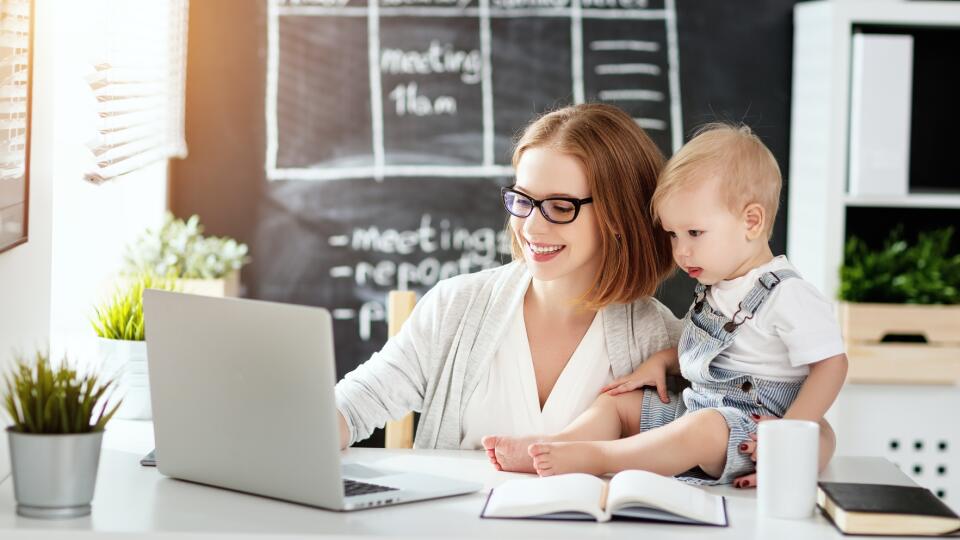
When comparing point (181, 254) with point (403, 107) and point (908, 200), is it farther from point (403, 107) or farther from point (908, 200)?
point (908, 200)

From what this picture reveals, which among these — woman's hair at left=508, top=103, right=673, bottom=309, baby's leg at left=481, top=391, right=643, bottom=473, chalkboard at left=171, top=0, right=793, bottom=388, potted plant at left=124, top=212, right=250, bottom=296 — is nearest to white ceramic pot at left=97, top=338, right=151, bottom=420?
baby's leg at left=481, top=391, right=643, bottom=473

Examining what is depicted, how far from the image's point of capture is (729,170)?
1.71 m

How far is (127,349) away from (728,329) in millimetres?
986


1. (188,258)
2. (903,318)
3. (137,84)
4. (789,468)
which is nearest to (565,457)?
(789,468)

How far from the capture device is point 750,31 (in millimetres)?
3355

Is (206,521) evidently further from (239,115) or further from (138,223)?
(239,115)

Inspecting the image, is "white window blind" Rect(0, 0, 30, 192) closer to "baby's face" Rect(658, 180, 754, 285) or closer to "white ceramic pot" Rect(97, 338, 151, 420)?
"white ceramic pot" Rect(97, 338, 151, 420)

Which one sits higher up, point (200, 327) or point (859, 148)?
point (859, 148)

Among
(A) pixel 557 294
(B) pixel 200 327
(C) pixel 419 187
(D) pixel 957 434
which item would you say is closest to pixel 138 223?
(C) pixel 419 187

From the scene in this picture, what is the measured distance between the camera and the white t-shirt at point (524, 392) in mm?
1844

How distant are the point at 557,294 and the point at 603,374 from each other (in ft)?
0.50

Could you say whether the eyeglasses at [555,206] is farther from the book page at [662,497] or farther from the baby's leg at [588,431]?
the book page at [662,497]

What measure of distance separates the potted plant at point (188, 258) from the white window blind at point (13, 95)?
123cm

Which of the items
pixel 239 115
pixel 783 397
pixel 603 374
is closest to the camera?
pixel 783 397
